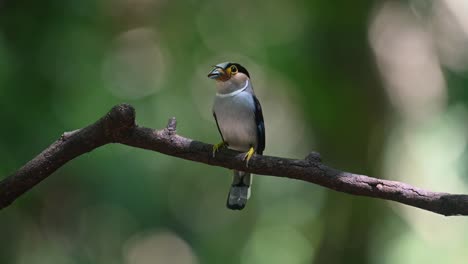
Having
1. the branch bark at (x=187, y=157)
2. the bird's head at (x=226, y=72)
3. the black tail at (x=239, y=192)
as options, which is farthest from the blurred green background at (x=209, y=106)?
the branch bark at (x=187, y=157)

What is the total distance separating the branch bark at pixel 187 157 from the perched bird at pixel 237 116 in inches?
22.0

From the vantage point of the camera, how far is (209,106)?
17.8 ft

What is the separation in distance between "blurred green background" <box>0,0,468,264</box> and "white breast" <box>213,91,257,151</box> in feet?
4.30

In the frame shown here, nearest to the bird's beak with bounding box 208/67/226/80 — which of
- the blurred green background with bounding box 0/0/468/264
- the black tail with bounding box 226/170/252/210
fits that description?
the black tail with bounding box 226/170/252/210

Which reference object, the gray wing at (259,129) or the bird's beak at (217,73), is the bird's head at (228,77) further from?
the gray wing at (259,129)

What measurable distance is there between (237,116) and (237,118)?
0.01 metres

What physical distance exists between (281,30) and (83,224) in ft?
7.44

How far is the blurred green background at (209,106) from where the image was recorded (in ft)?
14.8

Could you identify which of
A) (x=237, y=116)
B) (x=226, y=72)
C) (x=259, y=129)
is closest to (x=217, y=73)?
(x=226, y=72)

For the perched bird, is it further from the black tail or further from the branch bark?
the branch bark

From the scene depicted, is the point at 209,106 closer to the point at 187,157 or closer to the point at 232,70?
the point at 232,70

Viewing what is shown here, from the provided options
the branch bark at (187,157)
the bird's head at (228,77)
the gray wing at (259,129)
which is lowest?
the branch bark at (187,157)

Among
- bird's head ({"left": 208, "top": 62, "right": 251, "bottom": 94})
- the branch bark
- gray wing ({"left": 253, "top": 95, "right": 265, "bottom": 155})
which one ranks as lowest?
the branch bark

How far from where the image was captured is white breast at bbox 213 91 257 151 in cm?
333
